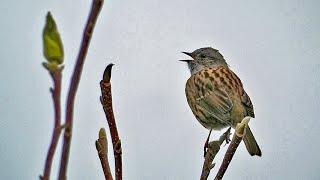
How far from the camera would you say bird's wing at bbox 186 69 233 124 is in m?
1.60

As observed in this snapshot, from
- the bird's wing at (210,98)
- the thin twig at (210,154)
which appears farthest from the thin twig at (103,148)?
the bird's wing at (210,98)

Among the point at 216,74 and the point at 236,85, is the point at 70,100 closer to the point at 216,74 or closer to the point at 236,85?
the point at 236,85

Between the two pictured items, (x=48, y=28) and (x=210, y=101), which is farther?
(x=210, y=101)

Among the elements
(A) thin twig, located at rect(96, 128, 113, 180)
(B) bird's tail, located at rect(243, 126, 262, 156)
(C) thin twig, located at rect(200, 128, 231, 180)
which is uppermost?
(A) thin twig, located at rect(96, 128, 113, 180)

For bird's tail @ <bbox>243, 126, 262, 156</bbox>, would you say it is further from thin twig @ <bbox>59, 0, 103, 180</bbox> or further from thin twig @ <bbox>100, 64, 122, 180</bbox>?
thin twig @ <bbox>59, 0, 103, 180</bbox>

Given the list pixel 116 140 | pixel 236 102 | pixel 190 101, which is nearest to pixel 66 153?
pixel 116 140

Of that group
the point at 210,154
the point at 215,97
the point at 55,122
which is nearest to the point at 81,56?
the point at 55,122

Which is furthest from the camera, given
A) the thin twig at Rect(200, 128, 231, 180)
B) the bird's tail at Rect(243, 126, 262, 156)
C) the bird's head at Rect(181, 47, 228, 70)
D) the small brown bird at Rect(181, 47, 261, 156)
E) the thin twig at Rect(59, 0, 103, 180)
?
the bird's head at Rect(181, 47, 228, 70)

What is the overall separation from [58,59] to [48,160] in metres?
0.07

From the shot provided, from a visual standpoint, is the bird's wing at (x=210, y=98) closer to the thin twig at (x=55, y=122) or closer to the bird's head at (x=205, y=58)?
the bird's head at (x=205, y=58)

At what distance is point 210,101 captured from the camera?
1785 mm

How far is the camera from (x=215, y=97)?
175 centimetres

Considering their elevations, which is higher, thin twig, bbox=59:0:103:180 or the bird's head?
the bird's head

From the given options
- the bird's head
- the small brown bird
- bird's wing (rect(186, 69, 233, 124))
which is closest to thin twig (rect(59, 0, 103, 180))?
the small brown bird
